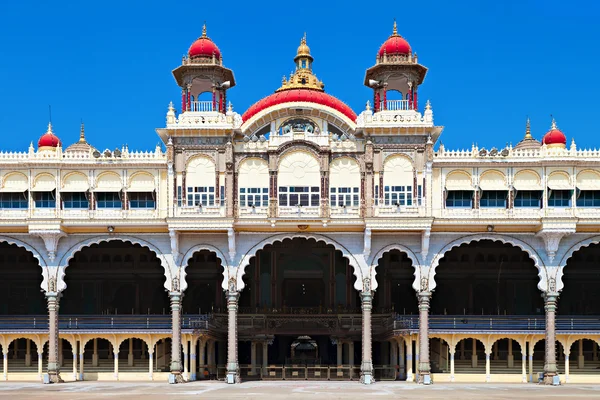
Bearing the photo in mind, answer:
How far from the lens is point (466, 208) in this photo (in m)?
49.8

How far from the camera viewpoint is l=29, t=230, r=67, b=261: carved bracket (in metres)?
49.8

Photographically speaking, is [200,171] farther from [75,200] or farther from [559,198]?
[559,198]

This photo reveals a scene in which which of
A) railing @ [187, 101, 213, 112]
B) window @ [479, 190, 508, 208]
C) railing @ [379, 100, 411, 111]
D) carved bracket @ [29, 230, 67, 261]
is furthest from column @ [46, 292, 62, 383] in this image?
window @ [479, 190, 508, 208]

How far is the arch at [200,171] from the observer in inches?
1977

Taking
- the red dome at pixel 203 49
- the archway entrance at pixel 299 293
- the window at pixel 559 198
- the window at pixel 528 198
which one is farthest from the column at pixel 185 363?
the window at pixel 559 198

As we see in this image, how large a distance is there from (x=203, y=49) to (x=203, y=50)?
0.06 meters

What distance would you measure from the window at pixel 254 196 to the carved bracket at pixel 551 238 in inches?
604

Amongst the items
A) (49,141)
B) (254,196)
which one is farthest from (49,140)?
(254,196)

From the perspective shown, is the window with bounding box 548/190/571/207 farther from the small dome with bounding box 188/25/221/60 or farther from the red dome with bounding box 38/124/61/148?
the red dome with bounding box 38/124/61/148

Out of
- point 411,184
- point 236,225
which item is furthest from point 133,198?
point 411,184

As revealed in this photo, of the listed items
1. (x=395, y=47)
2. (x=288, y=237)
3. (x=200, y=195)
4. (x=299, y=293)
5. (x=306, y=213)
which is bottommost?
(x=299, y=293)

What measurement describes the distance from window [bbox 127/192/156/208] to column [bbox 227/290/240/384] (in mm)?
6890

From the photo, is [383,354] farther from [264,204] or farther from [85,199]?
[85,199]

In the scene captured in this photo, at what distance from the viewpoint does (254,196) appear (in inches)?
1982
